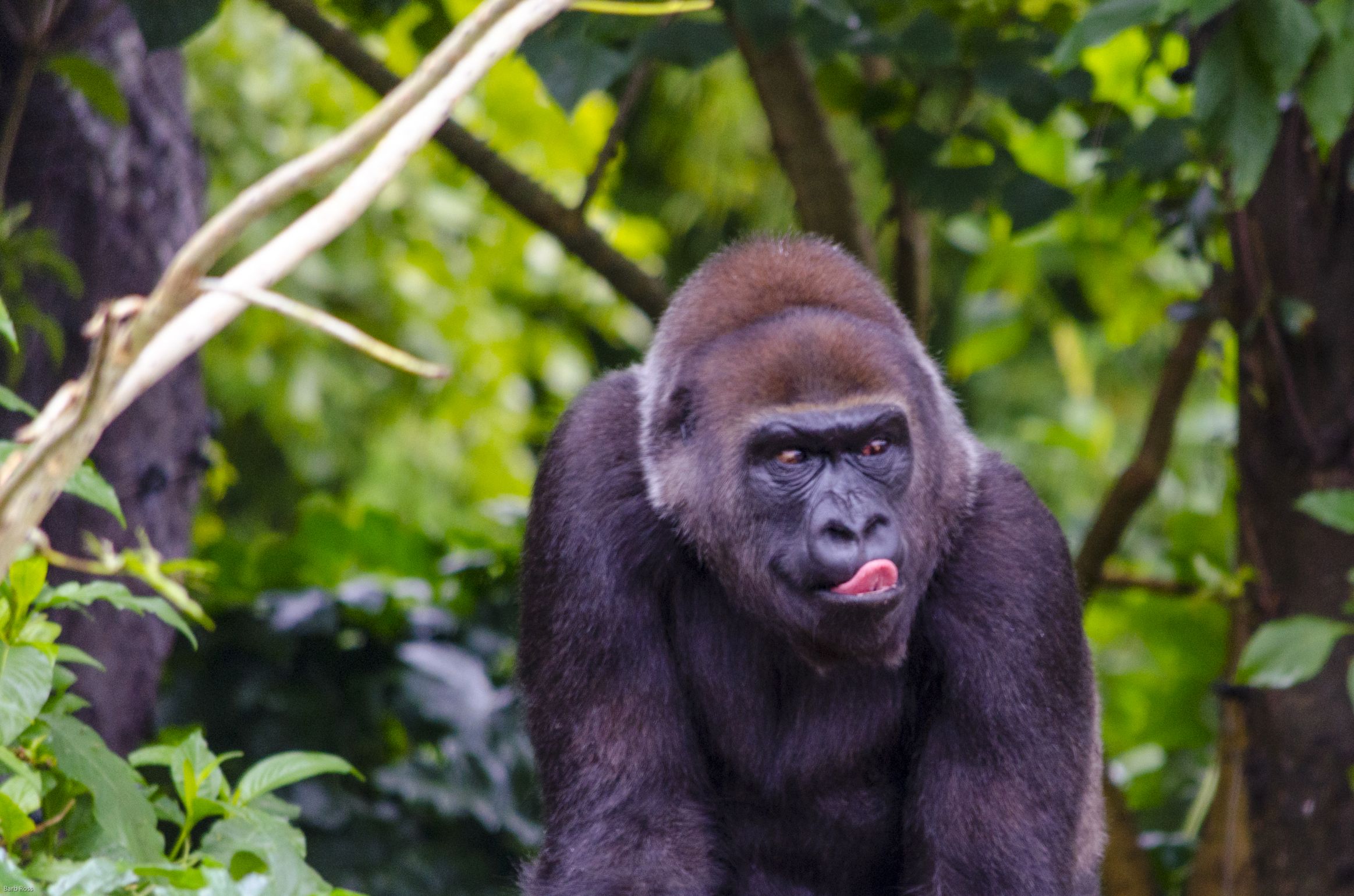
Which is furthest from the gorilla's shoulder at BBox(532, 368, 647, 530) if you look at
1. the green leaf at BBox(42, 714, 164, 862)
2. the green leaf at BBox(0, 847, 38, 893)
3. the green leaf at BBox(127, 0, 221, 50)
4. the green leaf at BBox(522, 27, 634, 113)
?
the green leaf at BBox(0, 847, 38, 893)

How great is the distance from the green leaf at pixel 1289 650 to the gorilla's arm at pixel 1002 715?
1.63ft

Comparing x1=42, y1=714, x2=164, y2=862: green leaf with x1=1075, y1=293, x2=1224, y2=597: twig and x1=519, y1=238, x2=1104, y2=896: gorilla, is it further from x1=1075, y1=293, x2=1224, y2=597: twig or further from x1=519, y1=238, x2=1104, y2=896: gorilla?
x1=1075, y1=293, x2=1224, y2=597: twig

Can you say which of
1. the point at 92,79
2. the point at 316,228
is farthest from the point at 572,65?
the point at 316,228

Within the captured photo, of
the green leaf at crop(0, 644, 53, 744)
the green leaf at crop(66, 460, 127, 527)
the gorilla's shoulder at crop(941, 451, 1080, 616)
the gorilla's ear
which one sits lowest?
the green leaf at crop(0, 644, 53, 744)

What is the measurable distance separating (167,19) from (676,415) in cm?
131

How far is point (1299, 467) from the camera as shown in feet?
12.6

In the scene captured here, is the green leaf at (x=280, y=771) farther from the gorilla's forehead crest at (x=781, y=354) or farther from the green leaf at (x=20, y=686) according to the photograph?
the gorilla's forehead crest at (x=781, y=354)

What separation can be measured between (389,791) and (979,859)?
6.96 ft

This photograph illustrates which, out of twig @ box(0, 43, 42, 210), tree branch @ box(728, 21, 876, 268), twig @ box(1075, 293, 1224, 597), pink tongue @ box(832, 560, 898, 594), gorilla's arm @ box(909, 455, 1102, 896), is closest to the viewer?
pink tongue @ box(832, 560, 898, 594)

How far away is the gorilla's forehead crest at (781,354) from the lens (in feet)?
8.95

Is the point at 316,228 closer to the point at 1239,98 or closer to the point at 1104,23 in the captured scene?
the point at 1104,23

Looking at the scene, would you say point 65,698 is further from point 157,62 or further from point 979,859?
point 157,62

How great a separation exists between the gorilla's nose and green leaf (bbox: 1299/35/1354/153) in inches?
47.9

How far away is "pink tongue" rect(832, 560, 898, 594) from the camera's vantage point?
2.48 metres
